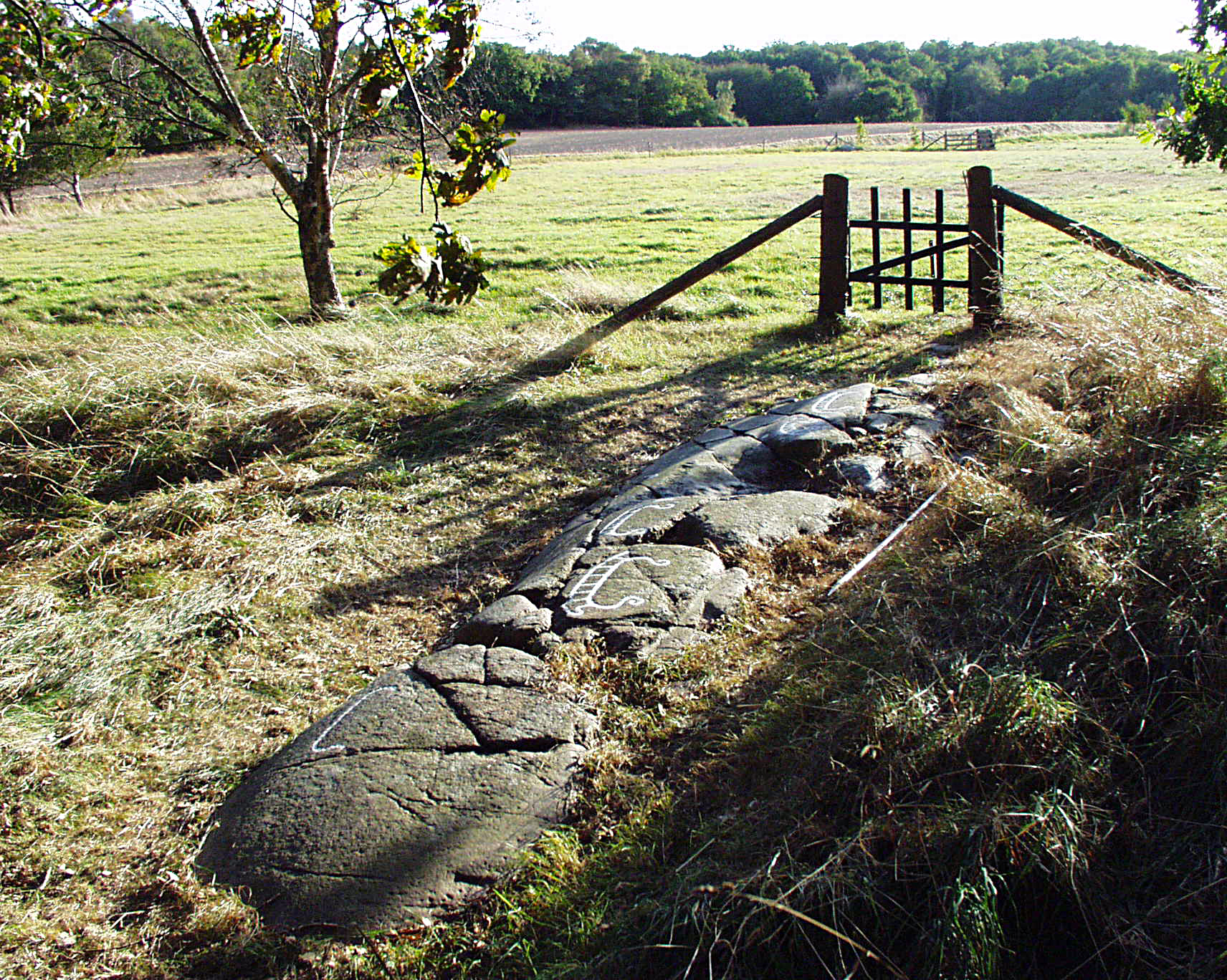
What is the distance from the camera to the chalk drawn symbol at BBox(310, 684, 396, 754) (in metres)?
3.38

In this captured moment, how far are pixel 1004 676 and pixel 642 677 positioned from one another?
4.51 feet

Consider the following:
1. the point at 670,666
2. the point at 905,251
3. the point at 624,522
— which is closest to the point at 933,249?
the point at 905,251

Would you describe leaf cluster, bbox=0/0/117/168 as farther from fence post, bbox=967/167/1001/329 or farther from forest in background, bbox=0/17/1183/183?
forest in background, bbox=0/17/1183/183

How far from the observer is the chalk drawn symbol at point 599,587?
4070 mm

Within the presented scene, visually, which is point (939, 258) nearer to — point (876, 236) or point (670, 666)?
point (876, 236)

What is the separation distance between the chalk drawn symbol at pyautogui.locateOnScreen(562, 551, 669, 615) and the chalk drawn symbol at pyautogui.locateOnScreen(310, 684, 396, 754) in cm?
86

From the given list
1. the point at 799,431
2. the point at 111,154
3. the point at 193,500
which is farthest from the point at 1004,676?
the point at 111,154

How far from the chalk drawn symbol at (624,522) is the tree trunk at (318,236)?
6186 millimetres

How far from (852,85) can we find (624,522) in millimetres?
104863

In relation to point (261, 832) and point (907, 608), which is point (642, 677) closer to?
point (907, 608)

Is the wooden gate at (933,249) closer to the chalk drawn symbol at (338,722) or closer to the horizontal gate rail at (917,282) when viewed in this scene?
the horizontal gate rail at (917,282)

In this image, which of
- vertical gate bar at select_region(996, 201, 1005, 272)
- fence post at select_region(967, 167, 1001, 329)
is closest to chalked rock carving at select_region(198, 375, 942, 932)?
fence post at select_region(967, 167, 1001, 329)

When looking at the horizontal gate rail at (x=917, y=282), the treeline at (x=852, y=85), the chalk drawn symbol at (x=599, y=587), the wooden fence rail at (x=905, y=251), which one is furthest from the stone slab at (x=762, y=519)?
the treeline at (x=852, y=85)

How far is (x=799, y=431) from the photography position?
18.6ft
